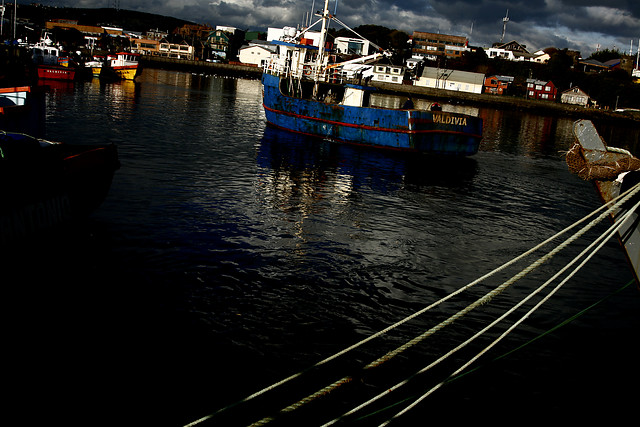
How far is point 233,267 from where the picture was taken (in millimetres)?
10219

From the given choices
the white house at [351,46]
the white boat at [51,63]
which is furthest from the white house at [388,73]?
the white boat at [51,63]

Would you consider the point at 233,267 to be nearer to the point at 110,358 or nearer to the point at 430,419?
the point at 110,358

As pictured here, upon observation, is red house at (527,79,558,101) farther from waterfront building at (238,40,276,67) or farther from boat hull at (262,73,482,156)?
boat hull at (262,73,482,156)

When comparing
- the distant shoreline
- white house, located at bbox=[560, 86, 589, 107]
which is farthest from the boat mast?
white house, located at bbox=[560, 86, 589, 107]

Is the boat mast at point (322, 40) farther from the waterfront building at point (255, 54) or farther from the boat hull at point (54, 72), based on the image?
the waterfront building at point (255, 54)

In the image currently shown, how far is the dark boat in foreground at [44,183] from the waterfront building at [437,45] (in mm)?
140015

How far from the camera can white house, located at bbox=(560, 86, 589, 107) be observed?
9856 cm

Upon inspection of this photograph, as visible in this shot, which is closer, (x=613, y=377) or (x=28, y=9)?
(x=613, y=377)

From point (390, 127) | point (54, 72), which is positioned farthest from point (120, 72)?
point (390, 127)

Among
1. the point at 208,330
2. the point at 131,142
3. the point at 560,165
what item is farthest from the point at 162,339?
the point at 560,165

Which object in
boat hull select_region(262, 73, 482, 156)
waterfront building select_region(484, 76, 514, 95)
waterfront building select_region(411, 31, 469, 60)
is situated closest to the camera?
boat hull select_region(262, 73, 482, 156)

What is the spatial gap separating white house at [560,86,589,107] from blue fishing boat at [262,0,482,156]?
80192 millimetres

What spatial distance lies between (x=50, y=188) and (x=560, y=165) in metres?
30.2

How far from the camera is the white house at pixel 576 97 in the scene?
98.6 metres
